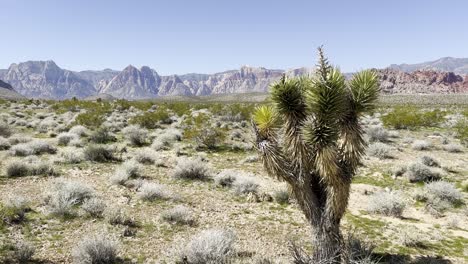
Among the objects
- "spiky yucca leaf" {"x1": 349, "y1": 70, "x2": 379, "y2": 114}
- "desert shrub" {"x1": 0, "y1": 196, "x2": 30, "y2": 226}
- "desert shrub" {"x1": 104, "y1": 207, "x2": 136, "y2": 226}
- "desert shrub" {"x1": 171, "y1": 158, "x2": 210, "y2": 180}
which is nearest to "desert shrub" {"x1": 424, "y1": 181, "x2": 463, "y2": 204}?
"spiky yucca leaf" {"x1": 349, "y1": 70, "x2": 379, "y2": 114}

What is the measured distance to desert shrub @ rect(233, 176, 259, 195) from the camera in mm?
13539

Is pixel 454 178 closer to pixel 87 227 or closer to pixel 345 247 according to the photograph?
pixel 345 247

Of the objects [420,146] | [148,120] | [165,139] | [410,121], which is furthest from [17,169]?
[410,121]

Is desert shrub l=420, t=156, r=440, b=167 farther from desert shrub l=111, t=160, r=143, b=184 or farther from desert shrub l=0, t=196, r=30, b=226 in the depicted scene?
desert shrub l=0, t=196, r=30, b=226

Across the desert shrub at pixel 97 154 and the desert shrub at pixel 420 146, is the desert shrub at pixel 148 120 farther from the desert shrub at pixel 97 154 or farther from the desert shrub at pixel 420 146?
the desert shrub at pixel 420 146

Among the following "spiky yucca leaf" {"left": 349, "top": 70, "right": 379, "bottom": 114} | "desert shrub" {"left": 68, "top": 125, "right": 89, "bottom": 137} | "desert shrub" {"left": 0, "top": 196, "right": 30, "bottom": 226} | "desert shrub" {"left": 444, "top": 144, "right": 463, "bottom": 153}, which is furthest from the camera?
"desert shrub" {"left": 68, "top": 125, "right": 89, "bottom": 137}

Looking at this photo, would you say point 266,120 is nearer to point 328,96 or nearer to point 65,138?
point 328,96

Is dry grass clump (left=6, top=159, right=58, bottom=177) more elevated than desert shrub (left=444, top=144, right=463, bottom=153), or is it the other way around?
dry grass clump (left=6, top=159, right=58, bottom=177)

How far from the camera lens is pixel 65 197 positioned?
10.8 metres

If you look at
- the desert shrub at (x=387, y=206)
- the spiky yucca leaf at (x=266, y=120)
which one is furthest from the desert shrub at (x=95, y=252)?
the desert shrub at (x=387, y=206)

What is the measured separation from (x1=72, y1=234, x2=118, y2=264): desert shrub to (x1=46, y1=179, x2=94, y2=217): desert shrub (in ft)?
9.42

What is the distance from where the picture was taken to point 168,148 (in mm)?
21859

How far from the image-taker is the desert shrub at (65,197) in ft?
33.4

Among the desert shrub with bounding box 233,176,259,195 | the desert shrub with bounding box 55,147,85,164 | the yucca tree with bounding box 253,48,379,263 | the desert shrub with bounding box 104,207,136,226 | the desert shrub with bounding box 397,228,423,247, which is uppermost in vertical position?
the yucca tree with bounding box 253,48,379,263
